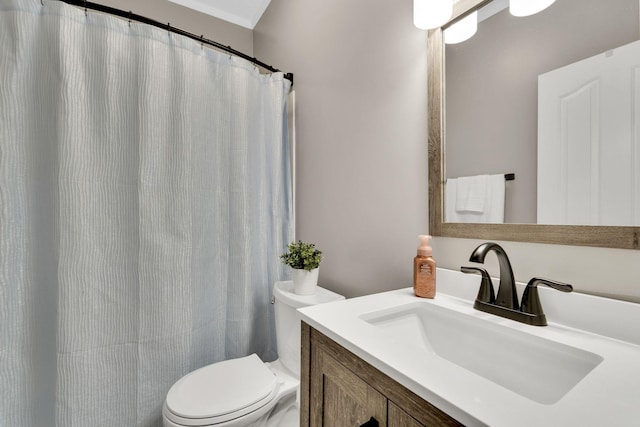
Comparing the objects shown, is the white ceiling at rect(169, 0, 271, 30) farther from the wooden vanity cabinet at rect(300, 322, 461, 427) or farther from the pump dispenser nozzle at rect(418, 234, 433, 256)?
the wooden vanity cabinet at rect(300, 322, 461, 427)

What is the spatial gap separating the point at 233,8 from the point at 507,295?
8.09ft

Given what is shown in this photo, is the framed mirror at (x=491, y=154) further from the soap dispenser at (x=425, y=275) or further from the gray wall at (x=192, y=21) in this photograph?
the gray wall at (x=192, y=21)

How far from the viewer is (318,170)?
154 centimetres

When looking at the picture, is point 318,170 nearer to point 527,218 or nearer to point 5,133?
point 527,218

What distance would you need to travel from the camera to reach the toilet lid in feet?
3.15

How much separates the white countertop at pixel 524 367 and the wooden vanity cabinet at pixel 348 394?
0.02 meters

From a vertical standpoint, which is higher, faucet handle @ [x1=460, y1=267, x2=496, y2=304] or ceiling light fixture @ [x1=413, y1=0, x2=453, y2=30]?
ceiling light fixture @ [x1=413, y1=0, x2=453, y2=30]

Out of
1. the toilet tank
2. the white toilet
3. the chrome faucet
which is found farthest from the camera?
→ the toilet tank

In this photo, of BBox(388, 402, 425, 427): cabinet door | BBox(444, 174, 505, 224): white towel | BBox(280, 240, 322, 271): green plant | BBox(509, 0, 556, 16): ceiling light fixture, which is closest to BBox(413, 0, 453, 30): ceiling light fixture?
BBox(509, 0, 556, 16): ceiling light fixture

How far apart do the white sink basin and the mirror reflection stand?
0.94 feet

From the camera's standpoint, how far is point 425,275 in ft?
2.77

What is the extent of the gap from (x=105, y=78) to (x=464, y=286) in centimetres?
155

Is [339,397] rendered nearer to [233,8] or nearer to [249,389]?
[249,389]

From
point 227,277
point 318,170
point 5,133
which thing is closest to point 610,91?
point 318,170
